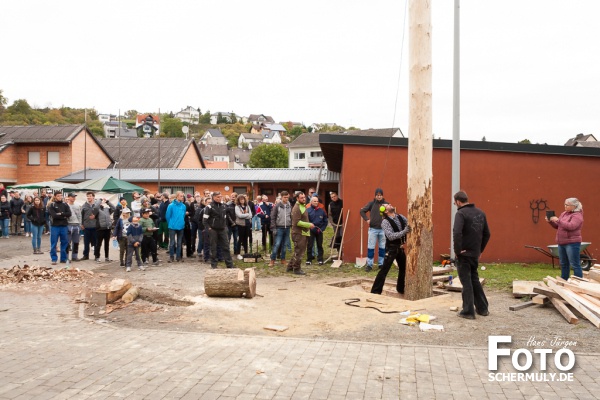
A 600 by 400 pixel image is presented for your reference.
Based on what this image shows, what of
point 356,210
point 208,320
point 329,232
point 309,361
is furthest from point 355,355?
point 329,232

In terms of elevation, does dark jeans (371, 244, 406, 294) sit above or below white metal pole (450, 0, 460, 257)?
below

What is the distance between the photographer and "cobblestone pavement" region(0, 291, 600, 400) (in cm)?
482

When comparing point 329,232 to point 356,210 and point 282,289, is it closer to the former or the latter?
point 356,210

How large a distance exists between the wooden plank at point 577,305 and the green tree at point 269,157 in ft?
206

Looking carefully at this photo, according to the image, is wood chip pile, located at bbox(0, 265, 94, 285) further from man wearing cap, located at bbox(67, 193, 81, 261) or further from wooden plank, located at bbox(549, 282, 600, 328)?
wooden plank, located at bbox(549, 282, 600, 328)

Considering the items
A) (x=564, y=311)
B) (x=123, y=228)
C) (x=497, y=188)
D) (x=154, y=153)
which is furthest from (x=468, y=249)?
(x=154, y=153)

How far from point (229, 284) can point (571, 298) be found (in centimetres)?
568

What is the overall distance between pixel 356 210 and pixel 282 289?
472cm

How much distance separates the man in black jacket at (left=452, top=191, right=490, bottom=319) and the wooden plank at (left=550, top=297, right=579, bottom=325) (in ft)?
3.59

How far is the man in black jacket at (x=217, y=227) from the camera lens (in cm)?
1254

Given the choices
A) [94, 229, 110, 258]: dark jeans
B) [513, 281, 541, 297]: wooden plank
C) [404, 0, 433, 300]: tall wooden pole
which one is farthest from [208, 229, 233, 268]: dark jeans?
[513, 281, 541, 297]: wooden plank

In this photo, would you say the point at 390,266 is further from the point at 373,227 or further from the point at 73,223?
the point at 73,223

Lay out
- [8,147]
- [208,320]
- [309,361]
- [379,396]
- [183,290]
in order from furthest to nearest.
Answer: [8,147], [183,290], [208,320], [309,361], [379,396]

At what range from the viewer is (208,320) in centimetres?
777
